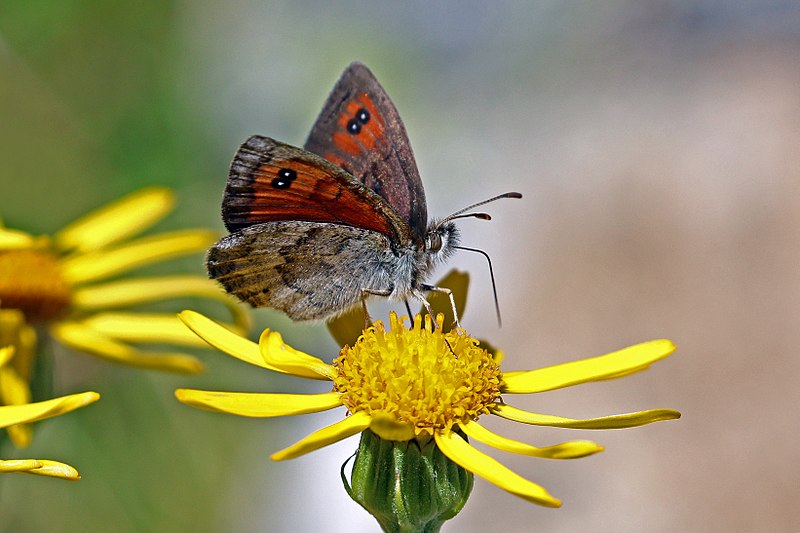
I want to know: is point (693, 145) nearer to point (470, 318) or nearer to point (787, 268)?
point (787, 268)

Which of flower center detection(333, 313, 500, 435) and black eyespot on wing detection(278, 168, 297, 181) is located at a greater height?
black eyespot on wing detection(278, 168, 297, 181)

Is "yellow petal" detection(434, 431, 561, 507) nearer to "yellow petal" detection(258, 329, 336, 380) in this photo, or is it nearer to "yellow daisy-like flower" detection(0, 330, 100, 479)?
"yellow petal" detection(258, 329, 336, 380)

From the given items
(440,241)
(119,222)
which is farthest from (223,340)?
(119,222)

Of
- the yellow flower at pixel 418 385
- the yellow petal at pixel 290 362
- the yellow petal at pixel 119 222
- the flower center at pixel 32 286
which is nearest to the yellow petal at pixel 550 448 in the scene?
the yellow flower at pixel 418 385

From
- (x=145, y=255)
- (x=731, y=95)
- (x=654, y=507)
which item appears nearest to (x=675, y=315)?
(x=654, y=507)

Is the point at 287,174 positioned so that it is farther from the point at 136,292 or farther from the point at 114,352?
the point at 136,292

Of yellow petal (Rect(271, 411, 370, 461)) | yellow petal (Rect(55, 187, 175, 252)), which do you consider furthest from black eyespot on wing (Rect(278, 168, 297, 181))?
yellow petal (Rect(55, 187, 175, 252))
